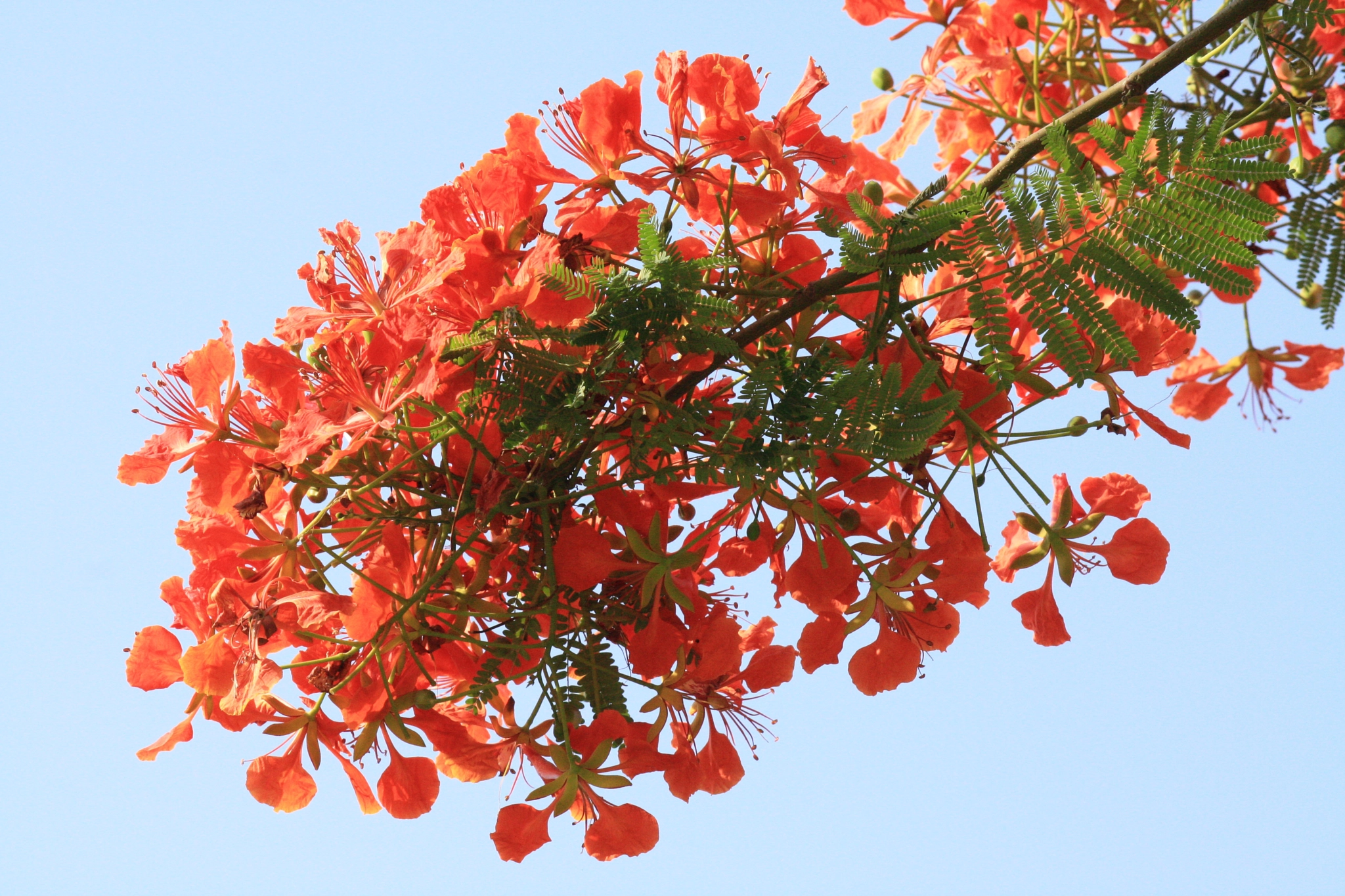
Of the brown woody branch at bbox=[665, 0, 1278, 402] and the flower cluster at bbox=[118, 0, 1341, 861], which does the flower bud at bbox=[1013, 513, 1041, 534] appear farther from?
the brown woody branch at bbox=[665, 0, 1278, 402]

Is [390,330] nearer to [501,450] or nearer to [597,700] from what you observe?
[501,450]

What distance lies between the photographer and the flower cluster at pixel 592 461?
1.51 m

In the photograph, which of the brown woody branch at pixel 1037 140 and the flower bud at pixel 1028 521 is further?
the flower bud at pixel 1028 521

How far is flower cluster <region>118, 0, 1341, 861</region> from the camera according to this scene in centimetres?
151

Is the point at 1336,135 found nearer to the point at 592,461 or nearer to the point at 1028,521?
the point at 1028,521

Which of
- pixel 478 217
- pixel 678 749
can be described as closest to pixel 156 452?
pixel 478 217

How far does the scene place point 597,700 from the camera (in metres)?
1.76

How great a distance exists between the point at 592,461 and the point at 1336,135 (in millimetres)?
1458

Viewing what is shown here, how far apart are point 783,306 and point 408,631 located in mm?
717

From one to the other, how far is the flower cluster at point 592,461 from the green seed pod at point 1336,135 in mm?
453

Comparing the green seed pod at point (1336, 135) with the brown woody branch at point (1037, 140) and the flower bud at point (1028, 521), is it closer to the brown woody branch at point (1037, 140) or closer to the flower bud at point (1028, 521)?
the brown woody branch at point (1037, 140)

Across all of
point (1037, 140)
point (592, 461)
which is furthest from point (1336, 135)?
point (592, 461)

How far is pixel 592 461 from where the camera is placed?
→ 174 cm

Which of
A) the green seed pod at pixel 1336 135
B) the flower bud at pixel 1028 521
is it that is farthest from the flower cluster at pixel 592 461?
the green seed pod at pixel 1336 135
